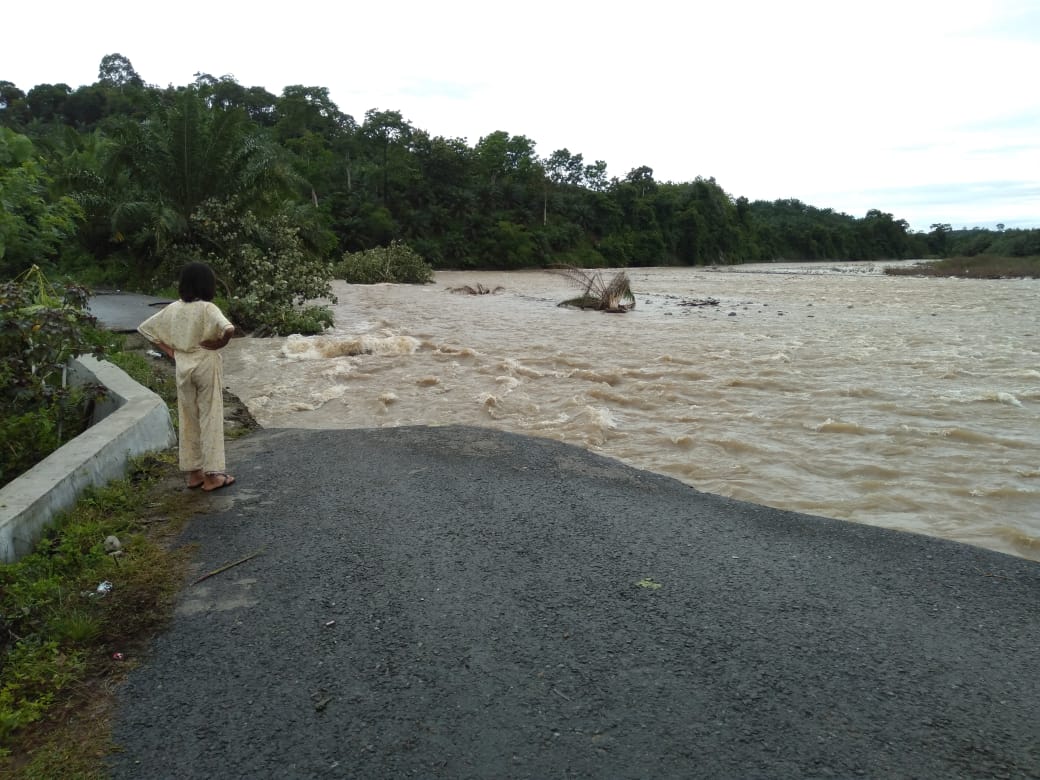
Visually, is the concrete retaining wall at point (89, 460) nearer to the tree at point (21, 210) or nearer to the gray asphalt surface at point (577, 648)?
the gray asphalt surface at point (577, 648)

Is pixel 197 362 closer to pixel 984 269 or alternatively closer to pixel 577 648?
pixel 577 648

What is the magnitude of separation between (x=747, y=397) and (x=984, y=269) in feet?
143

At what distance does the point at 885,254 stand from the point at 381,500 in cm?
11563

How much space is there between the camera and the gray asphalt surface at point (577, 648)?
247 centimetres

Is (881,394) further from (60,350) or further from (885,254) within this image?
(885,254)

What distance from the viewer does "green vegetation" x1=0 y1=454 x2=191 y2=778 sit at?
254cm

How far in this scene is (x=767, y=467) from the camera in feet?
21.2

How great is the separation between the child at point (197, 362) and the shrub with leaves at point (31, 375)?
972mm

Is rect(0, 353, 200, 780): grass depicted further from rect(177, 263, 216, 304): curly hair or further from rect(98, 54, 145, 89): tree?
rect(98, 54, 145, 89): tree

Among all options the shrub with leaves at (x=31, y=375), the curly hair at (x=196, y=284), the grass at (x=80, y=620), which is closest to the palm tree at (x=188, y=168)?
the shrub with leaves at (x=31, y=375)

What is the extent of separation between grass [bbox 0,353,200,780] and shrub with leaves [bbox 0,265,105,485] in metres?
1.16

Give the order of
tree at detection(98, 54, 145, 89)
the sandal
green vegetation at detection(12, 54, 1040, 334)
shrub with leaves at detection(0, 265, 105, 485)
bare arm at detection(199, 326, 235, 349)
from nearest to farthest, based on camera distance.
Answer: bare arm at detection(199, 326, 235, 349) < the sandal < shrub with leaves at detection(0, 265, 105, 485) < green vegetation at detection(12, 54, 1040, 334) < tree at detection(98, 54, 145, 89)

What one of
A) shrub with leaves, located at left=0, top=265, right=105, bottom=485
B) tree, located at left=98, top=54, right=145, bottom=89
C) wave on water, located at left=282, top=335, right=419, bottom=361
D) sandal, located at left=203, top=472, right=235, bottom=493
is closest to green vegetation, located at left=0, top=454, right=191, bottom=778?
sandal, located at left=203, top=472, right=235, bottom=493

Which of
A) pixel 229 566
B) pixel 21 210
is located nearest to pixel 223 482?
pixel 229 566
